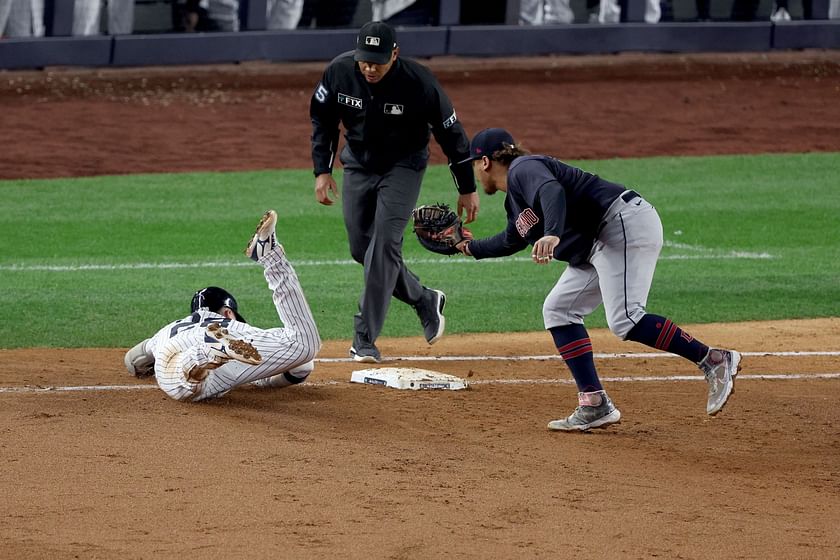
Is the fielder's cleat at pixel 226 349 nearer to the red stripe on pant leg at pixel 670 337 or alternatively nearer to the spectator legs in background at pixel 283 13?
the red stripe on pant leg at pixel 670 337

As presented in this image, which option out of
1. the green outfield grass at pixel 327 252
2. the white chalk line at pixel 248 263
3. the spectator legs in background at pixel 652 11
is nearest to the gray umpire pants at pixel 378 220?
the green outfield grass at pixel 327 252

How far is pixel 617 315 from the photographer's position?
5.71 metres

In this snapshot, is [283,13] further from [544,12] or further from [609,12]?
[609,12]

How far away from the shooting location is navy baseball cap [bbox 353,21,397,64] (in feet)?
22.4

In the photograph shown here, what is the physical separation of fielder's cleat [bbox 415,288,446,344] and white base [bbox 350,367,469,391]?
0.90 meters

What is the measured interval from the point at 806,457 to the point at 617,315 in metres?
1.01

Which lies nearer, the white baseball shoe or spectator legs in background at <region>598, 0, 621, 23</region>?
the white baseball shoe

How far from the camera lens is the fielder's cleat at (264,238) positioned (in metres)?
5.92

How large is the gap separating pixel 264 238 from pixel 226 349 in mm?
562

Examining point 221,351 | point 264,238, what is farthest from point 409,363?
point 221,351

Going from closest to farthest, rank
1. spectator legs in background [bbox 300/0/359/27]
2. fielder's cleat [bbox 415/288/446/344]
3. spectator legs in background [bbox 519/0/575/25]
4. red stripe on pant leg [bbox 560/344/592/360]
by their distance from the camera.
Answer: red stripe on pant leg [bbox 560/344/592/360] → fielder's cleat [bbox 415/288/446/344] → spectator legs in background [bbox 300/0/359/27] → spectator legs in background [bbox 519/0/575/25]

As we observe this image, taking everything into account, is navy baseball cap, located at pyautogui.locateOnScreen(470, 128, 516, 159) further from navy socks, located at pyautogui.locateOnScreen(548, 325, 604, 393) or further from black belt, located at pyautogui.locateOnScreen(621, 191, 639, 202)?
navy socks, located at pyautogui.locateOnScreen(548, 325, 604, 393)

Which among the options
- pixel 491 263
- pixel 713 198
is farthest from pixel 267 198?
pixel 713 198

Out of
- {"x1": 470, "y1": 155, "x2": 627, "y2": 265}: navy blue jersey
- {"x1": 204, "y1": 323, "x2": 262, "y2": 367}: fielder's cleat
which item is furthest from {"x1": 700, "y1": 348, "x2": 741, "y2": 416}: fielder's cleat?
{"x1": 204, "y1": 323, "x2": 262, "y2": 367}: fielder's cleat
